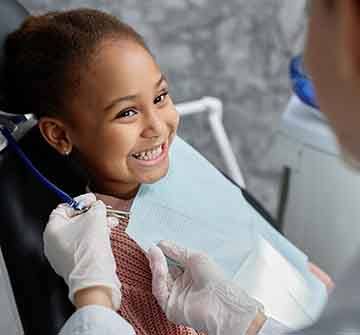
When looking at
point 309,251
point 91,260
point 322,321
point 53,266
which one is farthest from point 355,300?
point 309,251

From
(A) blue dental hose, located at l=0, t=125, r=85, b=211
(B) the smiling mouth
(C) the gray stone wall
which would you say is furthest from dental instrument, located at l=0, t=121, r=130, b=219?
(C) the gray stone wall

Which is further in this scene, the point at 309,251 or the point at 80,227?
the point at 309,251

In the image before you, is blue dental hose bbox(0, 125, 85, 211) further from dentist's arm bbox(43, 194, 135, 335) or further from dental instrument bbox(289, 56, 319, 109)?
dental instrument bbox(289, 56, 319, 109)

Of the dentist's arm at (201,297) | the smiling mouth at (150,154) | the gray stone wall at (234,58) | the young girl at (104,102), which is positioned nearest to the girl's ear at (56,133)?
the young girl at (104,102)

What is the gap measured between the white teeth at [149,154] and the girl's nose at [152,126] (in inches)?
1.1

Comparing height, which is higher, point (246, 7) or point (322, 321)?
point (322, 321)

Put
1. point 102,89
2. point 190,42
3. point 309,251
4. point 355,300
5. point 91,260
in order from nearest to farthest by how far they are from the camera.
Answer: point 355,300 < point 91,260 < point 102,89 < point 309,251 < point 190,42

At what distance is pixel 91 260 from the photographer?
117cm

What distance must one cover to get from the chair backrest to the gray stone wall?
28.4 inches

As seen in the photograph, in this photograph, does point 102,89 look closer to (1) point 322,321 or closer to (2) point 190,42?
(1) point 322,321

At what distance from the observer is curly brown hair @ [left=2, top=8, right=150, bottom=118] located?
128 cm

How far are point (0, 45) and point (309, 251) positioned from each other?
2.99 ft

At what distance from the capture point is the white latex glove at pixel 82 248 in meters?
1.15

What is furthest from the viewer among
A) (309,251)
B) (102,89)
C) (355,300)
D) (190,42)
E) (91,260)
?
(190,42)
